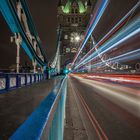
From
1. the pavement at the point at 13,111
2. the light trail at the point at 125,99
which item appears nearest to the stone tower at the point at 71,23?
the light trail at the point at 125,99

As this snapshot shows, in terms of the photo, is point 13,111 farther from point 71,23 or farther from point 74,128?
point 71,23

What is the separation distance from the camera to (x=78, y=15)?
465ft

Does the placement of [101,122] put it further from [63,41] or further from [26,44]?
[63,41]

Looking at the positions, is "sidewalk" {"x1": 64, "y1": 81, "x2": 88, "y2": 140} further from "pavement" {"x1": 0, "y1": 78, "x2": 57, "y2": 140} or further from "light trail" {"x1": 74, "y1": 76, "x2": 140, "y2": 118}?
"light trail" {"x1": 74, "y1": 76, "x2": 140, "y2": 118}

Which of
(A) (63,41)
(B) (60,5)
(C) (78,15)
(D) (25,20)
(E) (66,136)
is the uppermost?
(B) (60,5)

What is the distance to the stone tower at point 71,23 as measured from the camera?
13525 cm

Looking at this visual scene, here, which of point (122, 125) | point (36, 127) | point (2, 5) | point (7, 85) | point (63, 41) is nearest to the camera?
point (36, 127)

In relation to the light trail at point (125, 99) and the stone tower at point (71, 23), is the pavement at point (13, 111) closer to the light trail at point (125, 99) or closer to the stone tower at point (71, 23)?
the light trail at point (125, 99)

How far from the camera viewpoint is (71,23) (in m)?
141

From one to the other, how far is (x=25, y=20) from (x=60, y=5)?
13147cm

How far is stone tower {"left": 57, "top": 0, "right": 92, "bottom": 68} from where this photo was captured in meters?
135

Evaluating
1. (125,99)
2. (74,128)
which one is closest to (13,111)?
(74,128)

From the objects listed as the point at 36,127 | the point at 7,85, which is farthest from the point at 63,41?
the point at 36,127

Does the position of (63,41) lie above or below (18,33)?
above
